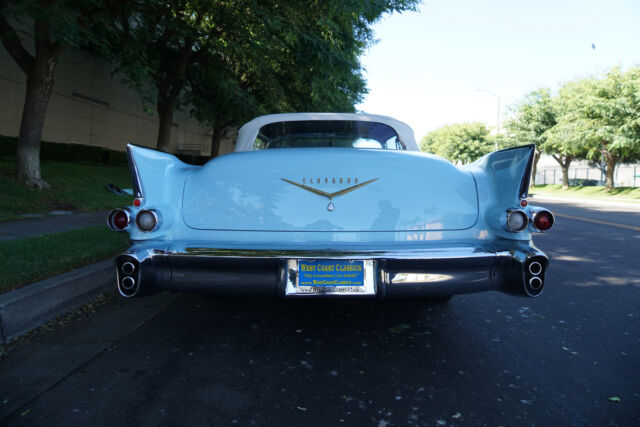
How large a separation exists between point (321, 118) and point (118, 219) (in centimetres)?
200

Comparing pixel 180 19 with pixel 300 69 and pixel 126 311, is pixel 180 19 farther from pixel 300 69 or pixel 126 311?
pixel 126 311

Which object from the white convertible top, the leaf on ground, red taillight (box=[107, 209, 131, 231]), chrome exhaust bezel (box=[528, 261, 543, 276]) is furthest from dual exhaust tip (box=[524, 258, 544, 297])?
red taillight (box=[107, 209, 131, 231])

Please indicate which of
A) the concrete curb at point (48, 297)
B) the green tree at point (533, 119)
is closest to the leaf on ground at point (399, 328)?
the concrete curb at point (48, 297)

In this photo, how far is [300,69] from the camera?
12.3 metres

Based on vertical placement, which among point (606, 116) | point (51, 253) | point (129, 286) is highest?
point (606, 116)

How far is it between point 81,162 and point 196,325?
1594cm

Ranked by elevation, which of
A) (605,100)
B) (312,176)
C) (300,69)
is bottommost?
(312,176)

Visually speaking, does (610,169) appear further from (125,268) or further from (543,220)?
(125,268)

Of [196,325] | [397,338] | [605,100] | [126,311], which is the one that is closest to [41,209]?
[126,311]

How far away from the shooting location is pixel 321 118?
3.96 metres

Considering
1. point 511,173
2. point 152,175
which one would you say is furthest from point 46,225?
point 511,173

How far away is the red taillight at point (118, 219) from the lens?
8.65 feet

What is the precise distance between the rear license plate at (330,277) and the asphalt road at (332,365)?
18.9 inches

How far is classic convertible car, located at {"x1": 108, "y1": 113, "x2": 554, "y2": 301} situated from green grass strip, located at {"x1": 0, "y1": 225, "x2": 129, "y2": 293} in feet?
4.93
